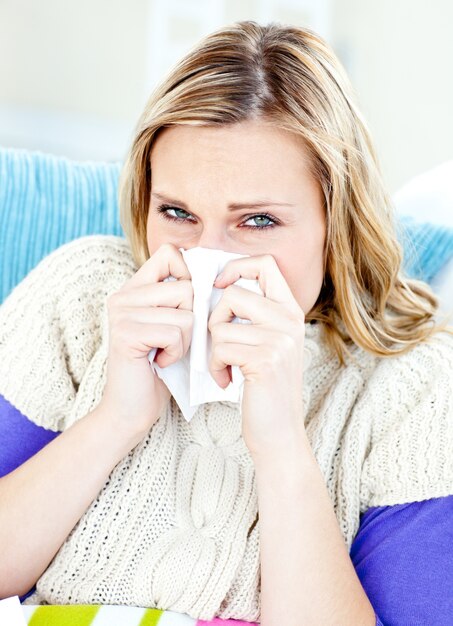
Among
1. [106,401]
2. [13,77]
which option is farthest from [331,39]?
[106,401]

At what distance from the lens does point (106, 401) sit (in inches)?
41.6

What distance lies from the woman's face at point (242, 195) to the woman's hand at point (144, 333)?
0.06 metres

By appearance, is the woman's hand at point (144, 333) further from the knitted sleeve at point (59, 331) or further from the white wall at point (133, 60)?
the white wall at point (133, 60)

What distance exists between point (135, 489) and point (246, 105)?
0.53 meters

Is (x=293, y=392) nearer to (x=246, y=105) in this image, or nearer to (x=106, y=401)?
(x=106, y=401)

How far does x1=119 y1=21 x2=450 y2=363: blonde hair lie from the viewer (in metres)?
1.06

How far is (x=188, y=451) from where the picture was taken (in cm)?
116

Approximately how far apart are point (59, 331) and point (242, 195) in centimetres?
37

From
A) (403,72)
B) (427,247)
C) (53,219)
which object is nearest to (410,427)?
(427,247)

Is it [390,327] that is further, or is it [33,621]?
[390,327]

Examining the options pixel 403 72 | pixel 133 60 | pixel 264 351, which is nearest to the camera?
pixel 264 351

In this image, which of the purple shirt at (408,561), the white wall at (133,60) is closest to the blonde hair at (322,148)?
the purple shirt at (408,561)

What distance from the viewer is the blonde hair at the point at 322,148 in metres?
1.06

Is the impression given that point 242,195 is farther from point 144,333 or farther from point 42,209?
point 42,209
